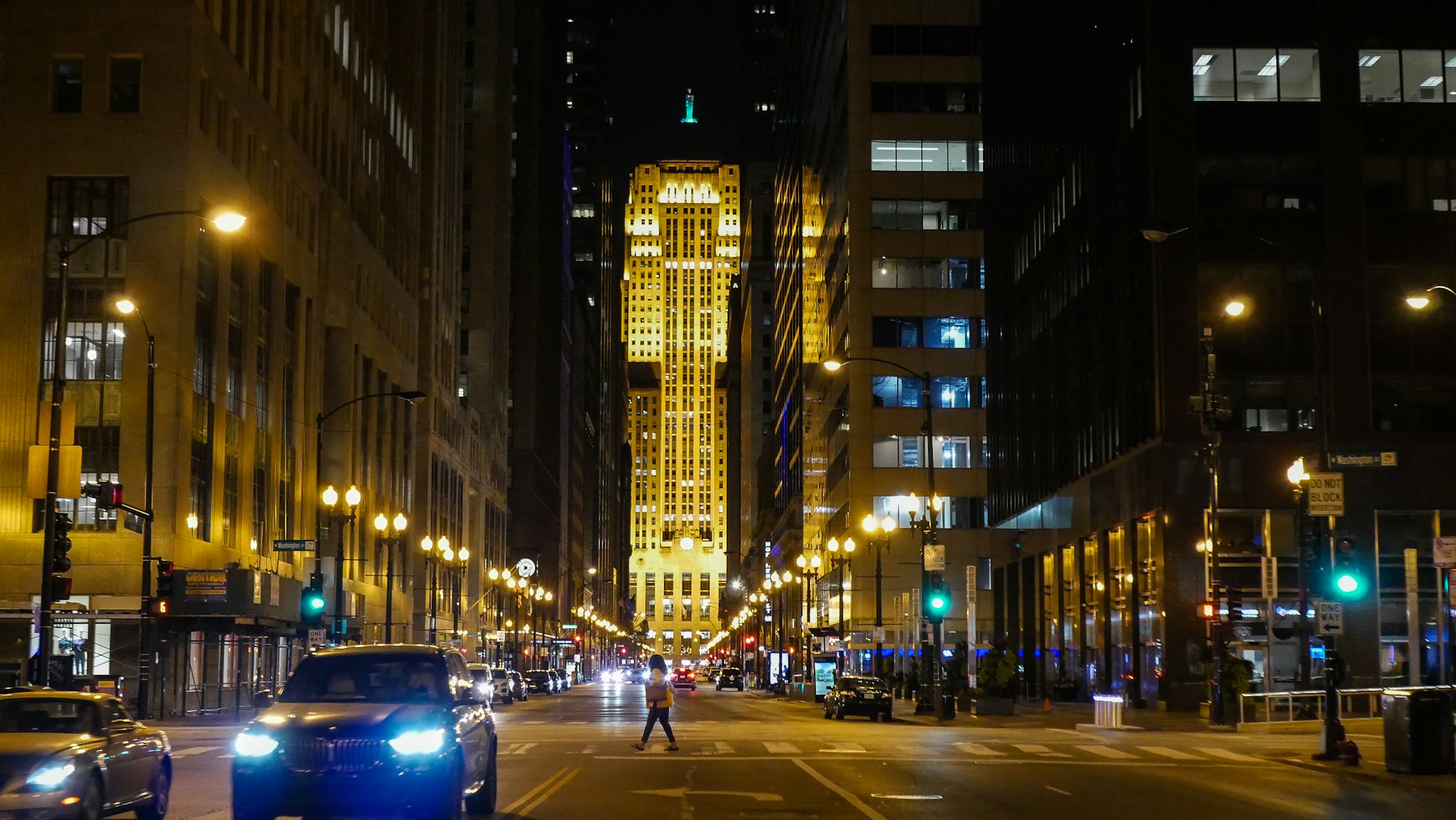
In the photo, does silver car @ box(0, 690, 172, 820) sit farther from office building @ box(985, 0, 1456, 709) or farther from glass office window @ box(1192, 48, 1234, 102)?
glass office window @ box(1192, 48, 1234, 102)

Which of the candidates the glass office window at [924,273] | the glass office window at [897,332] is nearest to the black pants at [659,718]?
the glass office window at [897,332]

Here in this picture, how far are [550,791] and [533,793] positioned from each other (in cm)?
42

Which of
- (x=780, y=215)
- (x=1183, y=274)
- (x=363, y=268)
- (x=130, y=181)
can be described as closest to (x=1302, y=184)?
(x=1183, y=274)

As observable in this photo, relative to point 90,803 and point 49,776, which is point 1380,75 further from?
point 49,776

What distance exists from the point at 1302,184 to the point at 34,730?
4912cm

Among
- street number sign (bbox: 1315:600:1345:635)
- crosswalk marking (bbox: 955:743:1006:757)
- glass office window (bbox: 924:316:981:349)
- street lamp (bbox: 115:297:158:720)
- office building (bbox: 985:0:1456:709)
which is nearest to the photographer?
street number sign (bbox: 1315:600:1345:635)

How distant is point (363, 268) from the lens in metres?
82.6

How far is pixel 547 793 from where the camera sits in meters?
22.0

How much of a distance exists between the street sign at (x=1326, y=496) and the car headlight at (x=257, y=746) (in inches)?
934

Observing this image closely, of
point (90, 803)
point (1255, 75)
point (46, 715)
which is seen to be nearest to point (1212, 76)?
point (1255, 75)

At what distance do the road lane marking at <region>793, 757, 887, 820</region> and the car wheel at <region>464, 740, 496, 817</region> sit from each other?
4.43 metres

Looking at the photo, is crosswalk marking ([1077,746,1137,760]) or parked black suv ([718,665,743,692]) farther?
parked black suv ([718,665,743,692])

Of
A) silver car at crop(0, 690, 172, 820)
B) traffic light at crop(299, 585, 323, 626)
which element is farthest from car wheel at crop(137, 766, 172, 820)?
traffic light at crop(299, 585, 323, 626)

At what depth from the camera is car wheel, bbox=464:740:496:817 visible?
18.5 metres
